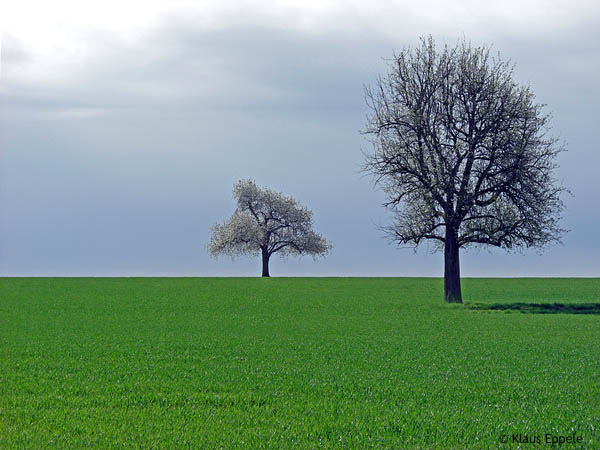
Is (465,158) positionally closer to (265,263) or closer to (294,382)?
(294,382)

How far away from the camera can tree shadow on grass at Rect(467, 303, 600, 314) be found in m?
40.6

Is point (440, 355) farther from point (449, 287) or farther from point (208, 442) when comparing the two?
point (449, 287)

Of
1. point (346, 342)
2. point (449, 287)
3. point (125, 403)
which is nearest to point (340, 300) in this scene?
point (449, 287)

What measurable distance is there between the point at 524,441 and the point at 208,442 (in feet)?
17.3

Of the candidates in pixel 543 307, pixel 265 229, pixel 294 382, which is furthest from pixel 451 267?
pixel 265 229

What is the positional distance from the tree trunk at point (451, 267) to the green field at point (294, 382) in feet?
29.3

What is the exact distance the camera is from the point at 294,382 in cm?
1633

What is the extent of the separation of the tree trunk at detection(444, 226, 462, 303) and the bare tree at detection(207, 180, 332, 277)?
46.0 m

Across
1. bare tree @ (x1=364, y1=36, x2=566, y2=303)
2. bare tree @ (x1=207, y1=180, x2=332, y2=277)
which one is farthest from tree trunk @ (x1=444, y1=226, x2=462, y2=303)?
bare tree @ (x1=207, y1=180, x2=332, y2=277)

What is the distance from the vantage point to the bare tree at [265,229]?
88.1 metres

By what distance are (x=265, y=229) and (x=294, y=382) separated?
7224 centimetres

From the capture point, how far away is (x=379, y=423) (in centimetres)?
1247

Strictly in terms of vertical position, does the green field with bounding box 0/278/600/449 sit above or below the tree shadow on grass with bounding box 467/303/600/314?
below

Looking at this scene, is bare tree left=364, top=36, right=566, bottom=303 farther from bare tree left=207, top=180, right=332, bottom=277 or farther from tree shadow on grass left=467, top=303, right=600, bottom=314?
bare tree left=207, top=180, right=332, bottom=277
